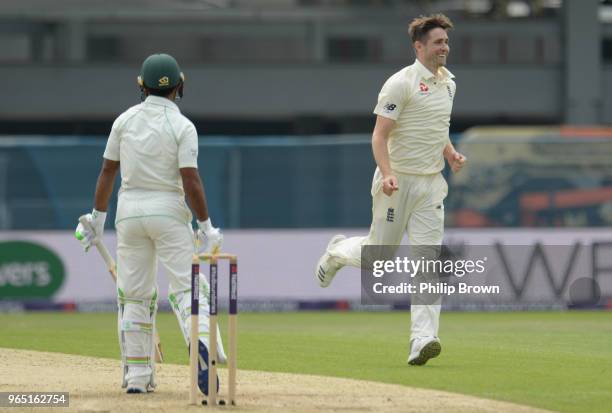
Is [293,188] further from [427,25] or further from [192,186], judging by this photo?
[192,186]

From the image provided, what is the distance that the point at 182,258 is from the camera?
901 centimetres

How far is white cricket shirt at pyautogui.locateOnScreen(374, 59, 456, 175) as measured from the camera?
35.9 ft

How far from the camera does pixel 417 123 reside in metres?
11.0

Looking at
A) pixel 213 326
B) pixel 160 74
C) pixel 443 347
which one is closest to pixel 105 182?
pixel 160 74

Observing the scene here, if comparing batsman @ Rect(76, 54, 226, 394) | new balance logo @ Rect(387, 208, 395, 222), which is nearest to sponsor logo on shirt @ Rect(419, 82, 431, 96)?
new balance logo @ Rect(387, 208, 395, 222)

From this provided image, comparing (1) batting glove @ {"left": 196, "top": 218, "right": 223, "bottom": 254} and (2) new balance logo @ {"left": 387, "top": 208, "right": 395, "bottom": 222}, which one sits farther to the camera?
(2) new balance logo @ {"left": 387, "top": 208, "right": 395, "bottom": 222}

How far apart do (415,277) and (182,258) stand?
2.26 metres

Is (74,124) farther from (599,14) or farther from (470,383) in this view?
(470,383)

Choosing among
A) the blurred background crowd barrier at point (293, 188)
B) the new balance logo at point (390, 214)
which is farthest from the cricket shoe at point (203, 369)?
the blurred background crowd barrier at point (293, 188)

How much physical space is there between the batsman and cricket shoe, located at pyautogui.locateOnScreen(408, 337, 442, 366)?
210 cm

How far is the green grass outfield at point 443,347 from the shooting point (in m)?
9.66

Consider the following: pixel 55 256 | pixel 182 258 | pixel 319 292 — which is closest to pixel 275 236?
pixel 319 292

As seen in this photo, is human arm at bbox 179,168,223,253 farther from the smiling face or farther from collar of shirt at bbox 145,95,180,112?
the smiling face

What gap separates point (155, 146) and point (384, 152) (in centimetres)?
226
